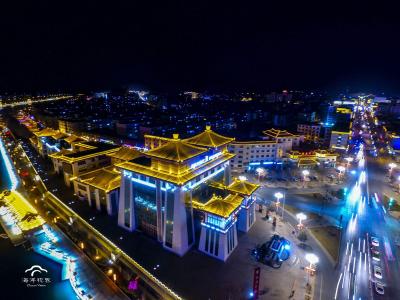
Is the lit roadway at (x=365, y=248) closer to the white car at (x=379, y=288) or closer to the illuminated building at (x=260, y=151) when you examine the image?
the white car at (x=379, y=288)

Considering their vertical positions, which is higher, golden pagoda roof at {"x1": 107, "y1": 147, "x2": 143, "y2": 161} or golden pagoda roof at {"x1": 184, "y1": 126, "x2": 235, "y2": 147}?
golden pagoda roof at {"x1": 184, "y1": 126, "x2": 235, "y2": 147}

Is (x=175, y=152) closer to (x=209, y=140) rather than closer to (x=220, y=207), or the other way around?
(x=220, y=207)

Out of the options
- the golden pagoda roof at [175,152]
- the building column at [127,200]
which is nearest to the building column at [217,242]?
the golden pagoda roof at [175,152]

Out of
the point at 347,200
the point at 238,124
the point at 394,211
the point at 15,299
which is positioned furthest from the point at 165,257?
the point at 238,124

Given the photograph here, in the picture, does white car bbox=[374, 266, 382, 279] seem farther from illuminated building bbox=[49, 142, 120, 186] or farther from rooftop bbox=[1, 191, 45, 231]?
illuminated building bbox=[49, 142, 120, 186]

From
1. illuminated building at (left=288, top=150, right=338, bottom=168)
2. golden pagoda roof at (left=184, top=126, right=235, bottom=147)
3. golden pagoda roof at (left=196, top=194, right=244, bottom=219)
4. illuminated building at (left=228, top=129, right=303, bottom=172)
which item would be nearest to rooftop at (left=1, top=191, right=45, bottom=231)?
golden pagoda roof at (left=196, top=194, right=244, bottom=219)

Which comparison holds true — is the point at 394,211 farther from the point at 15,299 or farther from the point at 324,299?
the point at 15,299
